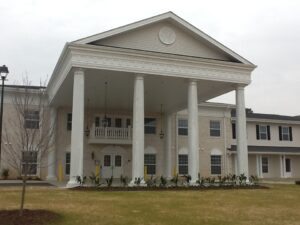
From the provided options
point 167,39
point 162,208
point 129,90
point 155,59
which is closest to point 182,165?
point 129,90

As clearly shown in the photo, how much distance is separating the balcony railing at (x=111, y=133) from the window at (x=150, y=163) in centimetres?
414

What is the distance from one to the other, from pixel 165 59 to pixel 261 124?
68.5ft

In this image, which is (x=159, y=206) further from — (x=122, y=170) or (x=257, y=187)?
(x=122, y=170)

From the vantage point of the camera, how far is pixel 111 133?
95.7ft

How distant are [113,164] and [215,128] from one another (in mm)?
10431

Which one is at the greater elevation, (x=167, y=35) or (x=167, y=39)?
(x=167, y=35)

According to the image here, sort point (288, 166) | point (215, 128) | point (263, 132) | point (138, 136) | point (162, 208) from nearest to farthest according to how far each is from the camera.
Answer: point (162, 208)
point (138, 136)
point (215, 128)
point (263, 132)
point (288, 166)

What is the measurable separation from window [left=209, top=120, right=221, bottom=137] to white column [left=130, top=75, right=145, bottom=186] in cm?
1614

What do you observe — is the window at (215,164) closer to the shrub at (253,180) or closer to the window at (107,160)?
the window at (107,160)

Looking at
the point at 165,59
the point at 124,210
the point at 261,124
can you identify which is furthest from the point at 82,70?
the point at 261,124

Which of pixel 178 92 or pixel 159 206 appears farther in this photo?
pixel 178 92

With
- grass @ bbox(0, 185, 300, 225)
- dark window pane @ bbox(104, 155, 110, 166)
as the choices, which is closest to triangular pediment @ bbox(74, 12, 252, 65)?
grass @ bbox(0, 185, 300, 225)

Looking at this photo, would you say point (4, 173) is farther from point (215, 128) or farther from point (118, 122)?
point (215, 128)

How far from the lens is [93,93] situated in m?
27.7
